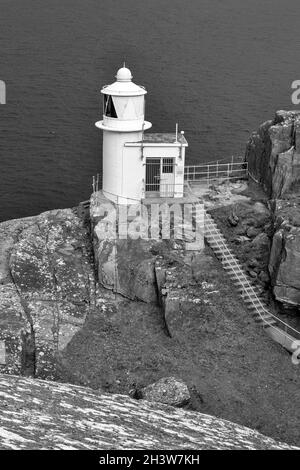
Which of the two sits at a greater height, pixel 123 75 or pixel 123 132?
pixel 123 75

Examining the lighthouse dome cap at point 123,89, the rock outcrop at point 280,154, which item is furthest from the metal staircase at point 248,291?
the lighthouse dome cap at point 123,89

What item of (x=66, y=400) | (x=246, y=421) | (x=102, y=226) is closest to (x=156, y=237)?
(x=102, y=226)

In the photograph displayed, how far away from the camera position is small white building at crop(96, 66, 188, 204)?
39281 millimetres

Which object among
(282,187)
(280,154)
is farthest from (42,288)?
(280,154)

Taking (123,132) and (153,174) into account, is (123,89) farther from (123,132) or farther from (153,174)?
(153,174)

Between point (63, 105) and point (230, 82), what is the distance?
1797 centimetres

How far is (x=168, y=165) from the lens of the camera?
39.9 m

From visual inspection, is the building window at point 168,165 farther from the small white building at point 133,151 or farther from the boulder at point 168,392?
the boulder at point 168,392

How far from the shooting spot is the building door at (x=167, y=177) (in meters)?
39.9

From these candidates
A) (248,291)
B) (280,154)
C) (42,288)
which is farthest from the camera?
(280,154)

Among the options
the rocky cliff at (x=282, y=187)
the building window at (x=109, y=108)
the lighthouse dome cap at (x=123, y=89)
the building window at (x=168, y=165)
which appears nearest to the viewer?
the rocky cliff at (x=282, y=187)

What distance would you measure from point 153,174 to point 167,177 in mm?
780

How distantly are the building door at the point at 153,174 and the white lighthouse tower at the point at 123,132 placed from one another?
0.46m

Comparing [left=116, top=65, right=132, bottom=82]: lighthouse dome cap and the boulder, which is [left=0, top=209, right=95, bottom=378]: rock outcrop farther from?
[left=116, top=65, right=132, bottom=82]: lighthouse dome cap
